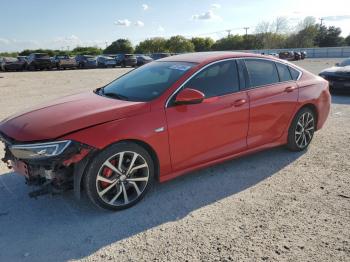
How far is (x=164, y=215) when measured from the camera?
12.0 ft

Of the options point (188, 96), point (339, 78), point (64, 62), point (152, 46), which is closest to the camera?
point (188, 96)

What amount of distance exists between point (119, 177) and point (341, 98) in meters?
9.01

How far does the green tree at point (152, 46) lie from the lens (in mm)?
81625

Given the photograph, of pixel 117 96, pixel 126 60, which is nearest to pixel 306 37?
pixel 126 60

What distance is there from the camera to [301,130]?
17.8ft

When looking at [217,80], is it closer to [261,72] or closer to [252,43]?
[261,72]

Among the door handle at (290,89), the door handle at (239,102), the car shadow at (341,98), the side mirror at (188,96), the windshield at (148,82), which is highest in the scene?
the windshield at (148,82)

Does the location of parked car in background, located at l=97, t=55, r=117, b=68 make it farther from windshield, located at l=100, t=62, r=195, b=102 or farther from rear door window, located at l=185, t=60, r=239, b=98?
rear door window, located at l=185, t=60, r=239, b=98

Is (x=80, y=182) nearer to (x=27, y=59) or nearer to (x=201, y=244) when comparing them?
(x=201, y=244)

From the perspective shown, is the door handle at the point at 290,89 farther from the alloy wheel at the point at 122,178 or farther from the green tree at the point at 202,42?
→ the green tree at the point at 202,42

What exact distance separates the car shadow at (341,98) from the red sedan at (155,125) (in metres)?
5.19

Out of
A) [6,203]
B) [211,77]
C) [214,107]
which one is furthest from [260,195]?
[6,203]

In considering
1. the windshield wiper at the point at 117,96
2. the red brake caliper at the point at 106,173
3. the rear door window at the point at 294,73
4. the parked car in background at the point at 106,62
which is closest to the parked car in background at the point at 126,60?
the parked car in background at the point at 106,62

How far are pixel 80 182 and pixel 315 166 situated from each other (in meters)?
3.27
